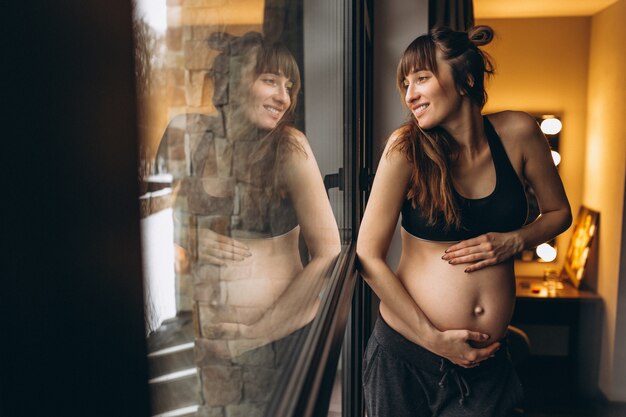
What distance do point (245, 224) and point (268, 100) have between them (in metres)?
0.14

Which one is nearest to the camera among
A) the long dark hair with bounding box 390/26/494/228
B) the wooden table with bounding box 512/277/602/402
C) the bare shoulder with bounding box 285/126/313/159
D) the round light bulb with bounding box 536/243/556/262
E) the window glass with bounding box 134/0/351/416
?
the window glass with bounding box 134/0/351/416

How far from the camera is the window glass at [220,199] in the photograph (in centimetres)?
21

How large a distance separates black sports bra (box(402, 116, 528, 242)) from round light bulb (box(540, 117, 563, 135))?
1.78 meters

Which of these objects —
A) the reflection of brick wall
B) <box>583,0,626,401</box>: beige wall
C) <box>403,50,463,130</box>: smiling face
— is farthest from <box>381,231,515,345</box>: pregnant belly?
<box>583,0,626,401</box>: beige wall

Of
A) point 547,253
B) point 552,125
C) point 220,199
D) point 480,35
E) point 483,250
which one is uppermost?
point 480,35

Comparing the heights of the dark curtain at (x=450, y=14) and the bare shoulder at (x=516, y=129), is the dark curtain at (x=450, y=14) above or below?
above

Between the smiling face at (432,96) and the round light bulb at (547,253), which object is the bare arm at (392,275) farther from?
the round light bulb at (547,253)

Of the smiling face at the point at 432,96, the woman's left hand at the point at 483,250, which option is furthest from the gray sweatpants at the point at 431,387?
the smiling face at the point at 432,96

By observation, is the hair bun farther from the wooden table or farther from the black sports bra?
the wooden table

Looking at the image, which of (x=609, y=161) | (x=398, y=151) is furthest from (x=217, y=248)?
(x=609, y=161)

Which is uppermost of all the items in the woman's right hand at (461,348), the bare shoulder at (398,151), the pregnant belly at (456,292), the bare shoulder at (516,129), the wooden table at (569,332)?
the bare shoulder at (516,129)

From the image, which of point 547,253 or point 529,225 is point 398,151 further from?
point 547,253

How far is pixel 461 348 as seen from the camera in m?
1.29

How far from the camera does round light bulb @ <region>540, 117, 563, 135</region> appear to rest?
115 inches
